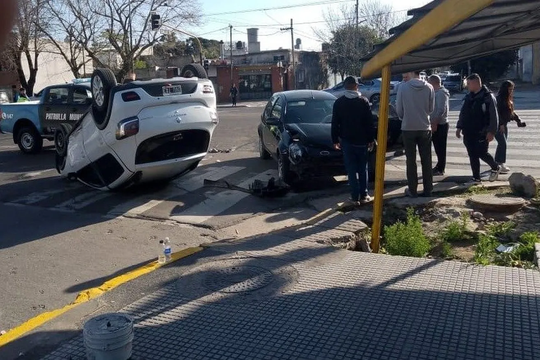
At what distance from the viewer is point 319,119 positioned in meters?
11.2

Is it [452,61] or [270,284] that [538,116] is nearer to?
[452,61]

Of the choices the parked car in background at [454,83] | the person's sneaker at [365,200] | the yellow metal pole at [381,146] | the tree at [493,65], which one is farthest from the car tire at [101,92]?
the tree at [493,65]

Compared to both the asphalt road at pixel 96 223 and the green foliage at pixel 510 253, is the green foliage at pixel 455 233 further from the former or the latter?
the asphalt road at pixel 96 223

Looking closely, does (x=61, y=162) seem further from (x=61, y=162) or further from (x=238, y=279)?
(x=238, y=279)

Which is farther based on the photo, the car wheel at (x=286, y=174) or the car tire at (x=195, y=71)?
the car tire at (x=195, y=71)

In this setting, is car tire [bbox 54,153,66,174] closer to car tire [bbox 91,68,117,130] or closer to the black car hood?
car tire [bbox 91,68,117,130]

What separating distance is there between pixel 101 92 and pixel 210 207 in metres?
2.41

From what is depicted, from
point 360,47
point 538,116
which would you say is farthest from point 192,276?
point 360,47

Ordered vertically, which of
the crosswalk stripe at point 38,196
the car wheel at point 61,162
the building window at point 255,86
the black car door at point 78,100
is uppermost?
the building window at point 255,86

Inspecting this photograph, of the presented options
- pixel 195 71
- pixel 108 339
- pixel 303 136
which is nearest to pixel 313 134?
pixel 303 136

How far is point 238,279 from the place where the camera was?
19.3 ft

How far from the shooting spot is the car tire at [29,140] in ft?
55.0

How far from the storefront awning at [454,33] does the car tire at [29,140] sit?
Answer: 1186 cm

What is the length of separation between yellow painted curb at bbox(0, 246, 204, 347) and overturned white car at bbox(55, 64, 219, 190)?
2.95 m
